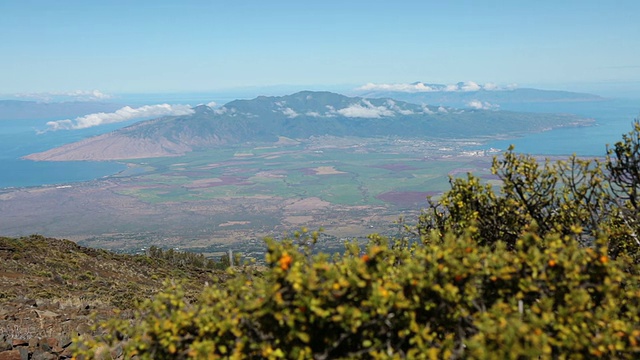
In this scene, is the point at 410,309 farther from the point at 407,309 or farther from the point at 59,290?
the point at 59,290

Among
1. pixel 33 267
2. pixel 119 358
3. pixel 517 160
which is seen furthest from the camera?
pixel 33 267

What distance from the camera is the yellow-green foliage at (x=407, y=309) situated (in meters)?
5.58

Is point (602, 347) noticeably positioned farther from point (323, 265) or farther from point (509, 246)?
point (509, 246)

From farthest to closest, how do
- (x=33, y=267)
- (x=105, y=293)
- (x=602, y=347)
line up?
(x=33, y=267)
(x=105, y=293)
(x=602, y=347)

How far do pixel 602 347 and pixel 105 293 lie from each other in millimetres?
26269

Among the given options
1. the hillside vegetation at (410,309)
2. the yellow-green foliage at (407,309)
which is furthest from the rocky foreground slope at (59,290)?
the yellow-green foliage at (407,309)

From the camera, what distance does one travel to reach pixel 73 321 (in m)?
17.9

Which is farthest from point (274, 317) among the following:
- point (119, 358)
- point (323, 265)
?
point (119, 358)

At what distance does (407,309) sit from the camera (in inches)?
237

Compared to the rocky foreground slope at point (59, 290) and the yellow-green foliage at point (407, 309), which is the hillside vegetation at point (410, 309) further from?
the rocky foreground slope at point (59, 290)

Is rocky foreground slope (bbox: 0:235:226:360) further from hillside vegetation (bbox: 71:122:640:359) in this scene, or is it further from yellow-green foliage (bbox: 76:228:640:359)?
yellow-green foliage (bbox: 76:228:640:359)

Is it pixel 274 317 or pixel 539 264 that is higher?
pixel 539 264

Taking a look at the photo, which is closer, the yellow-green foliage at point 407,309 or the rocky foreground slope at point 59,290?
the yellow-green foliage at point 407,309

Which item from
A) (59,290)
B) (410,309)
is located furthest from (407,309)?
(59,290)
